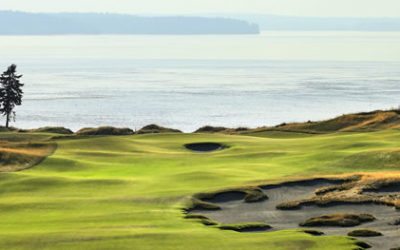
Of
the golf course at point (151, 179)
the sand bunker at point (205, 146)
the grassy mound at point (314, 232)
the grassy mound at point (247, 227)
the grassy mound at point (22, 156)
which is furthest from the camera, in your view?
the sand bunker at point (205, 146)

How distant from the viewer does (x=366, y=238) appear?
31500 mm

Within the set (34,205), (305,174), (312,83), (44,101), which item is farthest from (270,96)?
(34,205)

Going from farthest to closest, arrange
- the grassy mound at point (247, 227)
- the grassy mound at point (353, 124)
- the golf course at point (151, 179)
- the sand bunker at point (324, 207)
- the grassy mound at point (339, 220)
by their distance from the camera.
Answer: the grassy mound at point (353, 124) < the grassy mound at point (339, 220) < the grassy mound at point (247, 227) < the sand bunker at point (324, 207) < the golf course at point (151, 179)

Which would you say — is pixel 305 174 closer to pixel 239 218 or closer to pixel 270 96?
pixel 239 218

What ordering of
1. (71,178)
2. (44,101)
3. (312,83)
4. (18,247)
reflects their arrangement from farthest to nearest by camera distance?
1. (312,83)
2. (44,101)
3. (71,178)
4. (18,247)

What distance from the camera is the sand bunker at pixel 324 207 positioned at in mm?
34125

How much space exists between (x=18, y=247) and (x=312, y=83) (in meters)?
171

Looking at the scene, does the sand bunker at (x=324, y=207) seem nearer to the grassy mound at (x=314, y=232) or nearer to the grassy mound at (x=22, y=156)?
the grassy mound at (x=314, y=232)

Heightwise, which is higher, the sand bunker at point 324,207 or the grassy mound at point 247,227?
the sand bunker at point 324,207

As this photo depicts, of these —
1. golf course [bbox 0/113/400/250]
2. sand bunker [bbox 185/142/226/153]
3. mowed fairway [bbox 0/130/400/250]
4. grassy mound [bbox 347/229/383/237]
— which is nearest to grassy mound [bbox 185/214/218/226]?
golf course [bbox 0/113/400/250]

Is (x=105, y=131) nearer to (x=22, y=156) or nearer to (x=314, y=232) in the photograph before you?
(x=22, y=156)

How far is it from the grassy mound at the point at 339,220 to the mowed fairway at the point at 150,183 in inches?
104

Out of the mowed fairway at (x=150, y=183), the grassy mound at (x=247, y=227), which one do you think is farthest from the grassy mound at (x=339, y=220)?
the mowed fairway at (x=150, y=183)

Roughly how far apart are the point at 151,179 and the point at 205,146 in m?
19.0
